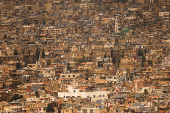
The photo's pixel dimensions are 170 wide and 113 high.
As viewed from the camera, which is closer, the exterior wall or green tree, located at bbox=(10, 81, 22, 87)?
the exterior wall

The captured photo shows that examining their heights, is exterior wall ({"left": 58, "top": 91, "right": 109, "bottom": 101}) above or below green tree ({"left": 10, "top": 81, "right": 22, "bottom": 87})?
above

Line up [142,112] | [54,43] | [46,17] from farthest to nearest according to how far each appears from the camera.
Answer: [46,17] → [54,43] → [142,112]

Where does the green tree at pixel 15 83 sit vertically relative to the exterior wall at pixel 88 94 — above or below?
below

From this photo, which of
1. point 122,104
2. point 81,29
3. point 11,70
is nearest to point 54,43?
point 81,29

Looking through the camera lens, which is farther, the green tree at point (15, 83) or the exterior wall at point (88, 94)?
the green tree at point (15, 83)

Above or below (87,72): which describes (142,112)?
above

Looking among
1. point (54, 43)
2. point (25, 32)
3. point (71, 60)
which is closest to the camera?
point (71, 60)

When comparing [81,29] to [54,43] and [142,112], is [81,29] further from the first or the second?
[142,112]

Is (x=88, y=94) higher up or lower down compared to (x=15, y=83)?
higher up

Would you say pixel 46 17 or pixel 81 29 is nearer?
pixel 81 29

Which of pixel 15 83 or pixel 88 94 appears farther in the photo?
pixel 15 83

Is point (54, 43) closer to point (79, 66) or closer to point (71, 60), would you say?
point (71, 60)
